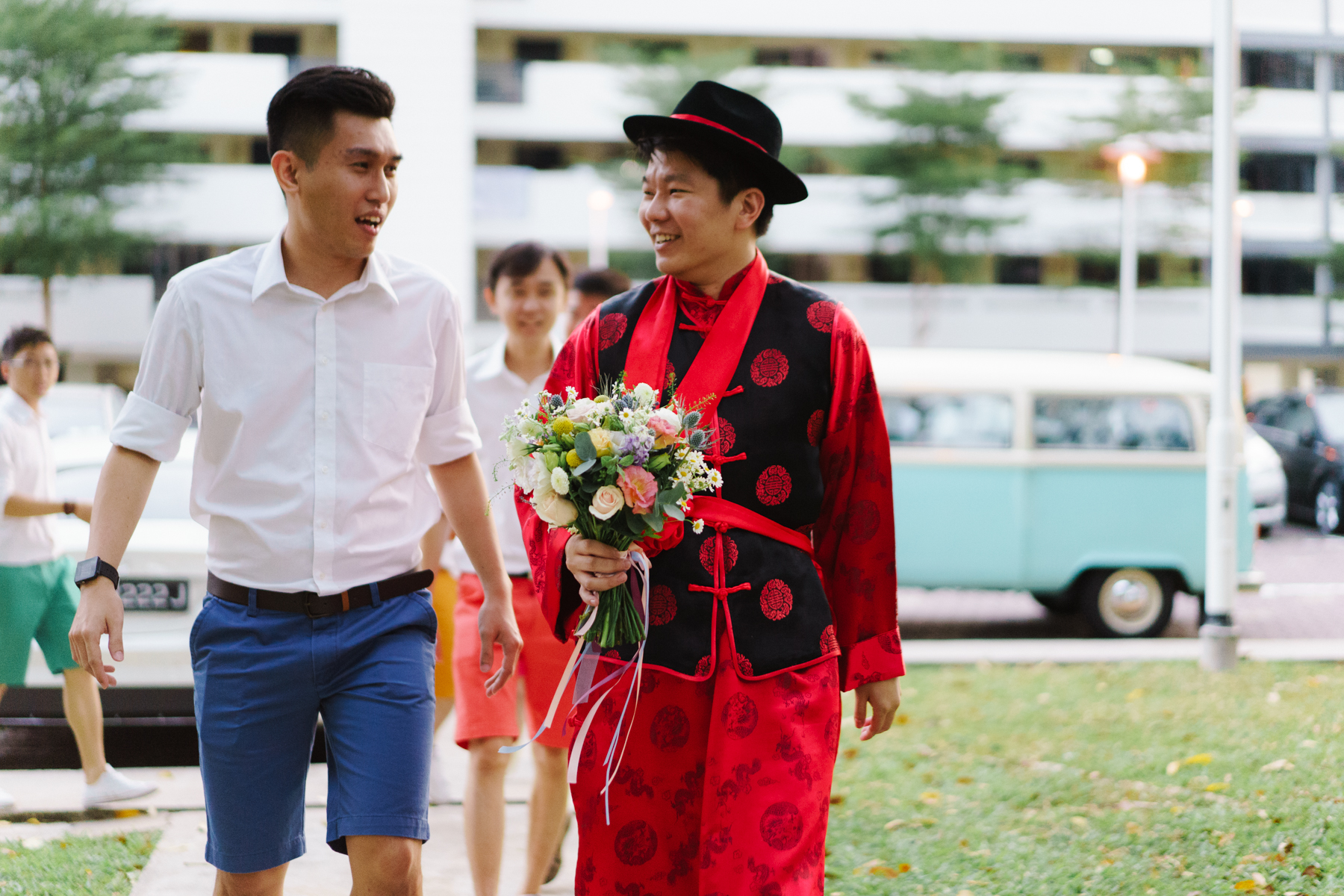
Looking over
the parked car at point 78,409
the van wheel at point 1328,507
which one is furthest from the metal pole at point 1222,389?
the van wheel at point 1328,507

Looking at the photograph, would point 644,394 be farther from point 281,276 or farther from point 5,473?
point 5,473

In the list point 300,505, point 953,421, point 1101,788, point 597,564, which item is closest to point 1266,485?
point 953,421

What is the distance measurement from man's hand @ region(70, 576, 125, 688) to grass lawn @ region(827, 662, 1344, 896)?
2.67m

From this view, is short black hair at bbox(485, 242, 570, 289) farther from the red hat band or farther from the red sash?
the red hat band

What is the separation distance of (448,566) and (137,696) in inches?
68.9

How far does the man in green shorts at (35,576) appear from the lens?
520 cm

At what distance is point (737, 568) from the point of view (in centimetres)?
271

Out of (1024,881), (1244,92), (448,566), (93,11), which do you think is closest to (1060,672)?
(1024,881)

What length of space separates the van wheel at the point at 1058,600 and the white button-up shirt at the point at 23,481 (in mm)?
7397

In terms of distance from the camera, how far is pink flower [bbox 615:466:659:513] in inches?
98.0

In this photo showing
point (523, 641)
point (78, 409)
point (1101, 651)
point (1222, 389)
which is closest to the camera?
point (523, 641)

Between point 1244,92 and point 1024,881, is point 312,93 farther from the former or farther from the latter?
point 1244,92

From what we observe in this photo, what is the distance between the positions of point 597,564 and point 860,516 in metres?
0.60

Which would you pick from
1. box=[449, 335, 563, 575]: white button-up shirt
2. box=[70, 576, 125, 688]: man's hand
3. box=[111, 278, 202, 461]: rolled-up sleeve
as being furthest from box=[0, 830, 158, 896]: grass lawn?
box=[111, 278, 202, 461]: rolled-up sleeve
